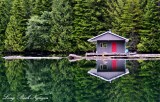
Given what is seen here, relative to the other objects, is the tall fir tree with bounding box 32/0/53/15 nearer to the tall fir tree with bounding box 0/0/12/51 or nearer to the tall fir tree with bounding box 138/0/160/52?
the tall fir tree with bounding box 0/0/12/51

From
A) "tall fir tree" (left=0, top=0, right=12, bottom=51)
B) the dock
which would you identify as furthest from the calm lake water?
"tall fir tree" (left=0, top=0, right=12, bottom=51)

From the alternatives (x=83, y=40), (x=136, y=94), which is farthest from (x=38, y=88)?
(x=83, y=40)

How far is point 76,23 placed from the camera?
1682 inches

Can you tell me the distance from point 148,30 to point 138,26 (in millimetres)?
1374

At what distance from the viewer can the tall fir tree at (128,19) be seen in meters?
40.8

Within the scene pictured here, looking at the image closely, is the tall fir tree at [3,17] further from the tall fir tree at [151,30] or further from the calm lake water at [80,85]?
the calm lake water at [80,85]

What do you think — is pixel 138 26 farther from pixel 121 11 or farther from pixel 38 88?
pixel 38 88

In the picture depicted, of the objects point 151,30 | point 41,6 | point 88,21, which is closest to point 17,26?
point 41,6

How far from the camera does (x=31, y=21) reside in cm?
4253

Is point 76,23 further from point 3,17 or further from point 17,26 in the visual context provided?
point 3,17

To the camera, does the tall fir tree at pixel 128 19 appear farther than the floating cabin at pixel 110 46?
Yes

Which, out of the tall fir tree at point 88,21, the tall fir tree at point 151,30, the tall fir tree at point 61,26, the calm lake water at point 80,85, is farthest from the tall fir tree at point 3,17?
the calm lake water at point 80,85

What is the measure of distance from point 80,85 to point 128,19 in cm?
2187

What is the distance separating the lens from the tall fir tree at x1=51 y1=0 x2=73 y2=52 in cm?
4256
